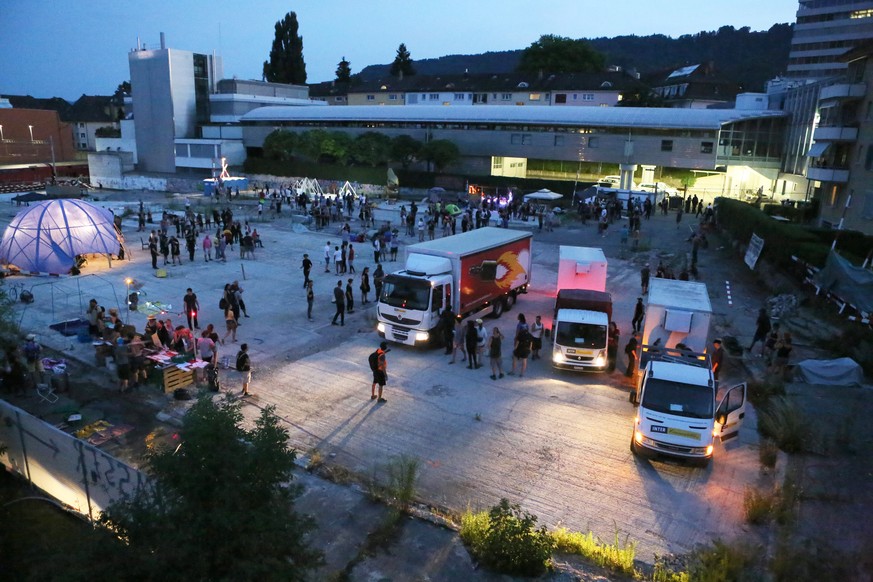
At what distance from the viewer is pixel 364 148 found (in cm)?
5941

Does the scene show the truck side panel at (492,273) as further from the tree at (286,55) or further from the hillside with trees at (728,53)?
the hillside with trees at (728,53)

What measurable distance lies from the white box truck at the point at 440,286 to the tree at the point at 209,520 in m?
10.8

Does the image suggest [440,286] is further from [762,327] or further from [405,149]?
[405,149]

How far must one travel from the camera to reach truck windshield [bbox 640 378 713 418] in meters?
11.0

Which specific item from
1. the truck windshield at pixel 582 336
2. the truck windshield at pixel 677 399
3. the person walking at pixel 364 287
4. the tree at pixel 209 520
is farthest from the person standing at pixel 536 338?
the tree at pixel 209 520

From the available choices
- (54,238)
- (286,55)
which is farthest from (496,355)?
(286,55)

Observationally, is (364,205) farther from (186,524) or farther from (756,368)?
(186,524)

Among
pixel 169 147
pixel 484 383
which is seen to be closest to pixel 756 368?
pixel 484 383

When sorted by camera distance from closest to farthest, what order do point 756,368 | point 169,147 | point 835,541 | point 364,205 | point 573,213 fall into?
point 835,541, point 756,368, point 364,205, point 573,213, point 169,147

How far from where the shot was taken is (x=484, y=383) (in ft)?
48.2

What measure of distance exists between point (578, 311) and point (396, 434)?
6.55m

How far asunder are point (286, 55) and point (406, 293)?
298 feet

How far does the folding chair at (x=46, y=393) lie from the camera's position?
1305 cm

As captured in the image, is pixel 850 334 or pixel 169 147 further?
pixel 169 147
